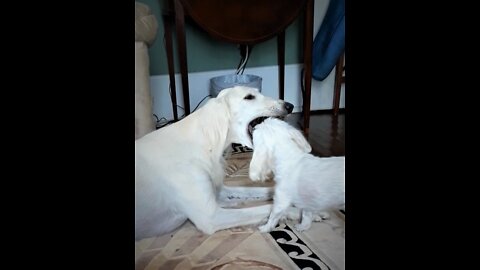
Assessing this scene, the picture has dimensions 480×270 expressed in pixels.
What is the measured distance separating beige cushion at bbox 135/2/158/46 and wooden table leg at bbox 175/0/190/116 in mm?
113

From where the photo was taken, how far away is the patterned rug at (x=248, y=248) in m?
0.55

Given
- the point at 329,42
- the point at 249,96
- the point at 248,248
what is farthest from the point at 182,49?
the point at 248,248

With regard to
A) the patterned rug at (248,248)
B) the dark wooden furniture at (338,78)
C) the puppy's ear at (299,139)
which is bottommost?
the patterned rug at (248,248)

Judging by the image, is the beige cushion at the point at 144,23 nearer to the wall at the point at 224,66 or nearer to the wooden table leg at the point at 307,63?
the wall at the point at 224,66

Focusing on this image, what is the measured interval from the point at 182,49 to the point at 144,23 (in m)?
0.21

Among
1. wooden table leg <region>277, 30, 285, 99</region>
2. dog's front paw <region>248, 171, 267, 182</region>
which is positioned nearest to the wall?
wooden table leg <region>277, 30, 285, 99</region>

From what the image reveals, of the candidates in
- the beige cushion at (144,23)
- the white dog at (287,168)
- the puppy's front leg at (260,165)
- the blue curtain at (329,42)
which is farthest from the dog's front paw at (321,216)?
the beige cushion at (144,23)

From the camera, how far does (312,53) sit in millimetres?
742

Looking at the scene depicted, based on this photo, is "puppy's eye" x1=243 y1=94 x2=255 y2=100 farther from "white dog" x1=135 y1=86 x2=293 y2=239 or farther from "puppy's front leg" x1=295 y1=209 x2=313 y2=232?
"puppy's front leg" x1=295 y1=209 x2=313 y2=232
